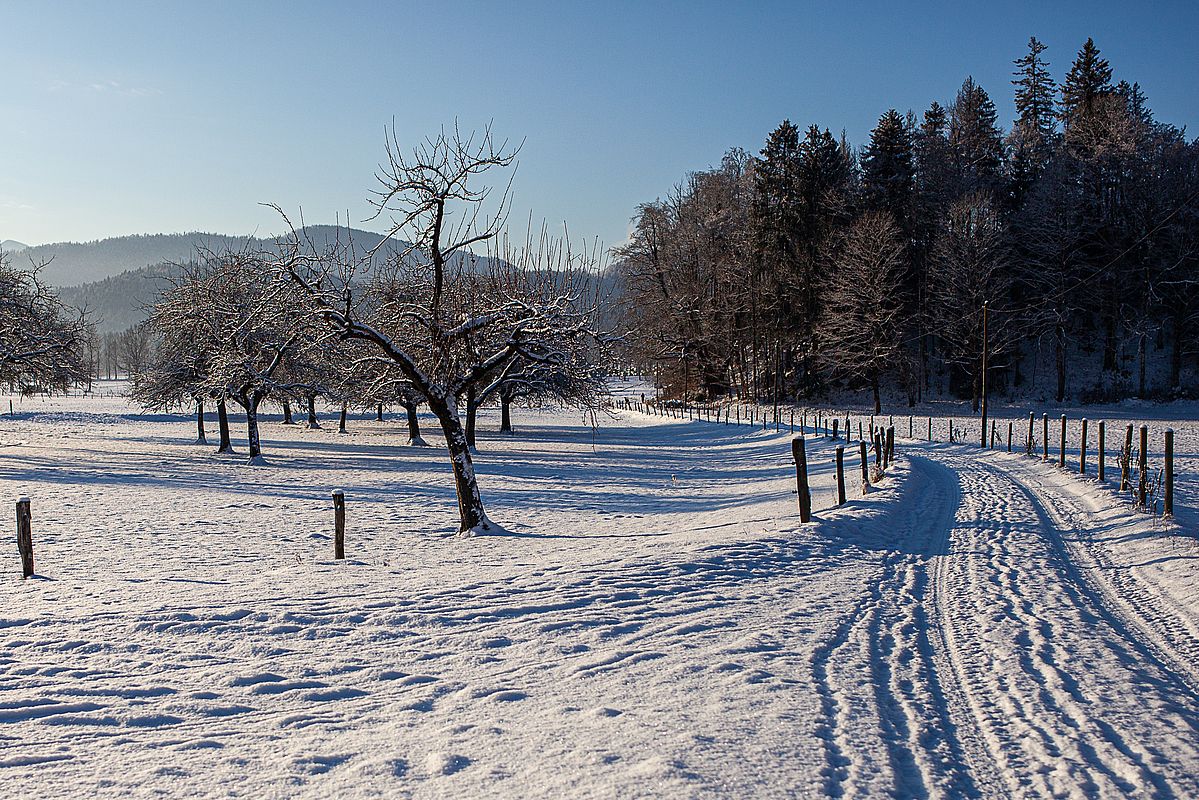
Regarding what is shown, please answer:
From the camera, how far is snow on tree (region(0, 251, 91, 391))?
26.5m

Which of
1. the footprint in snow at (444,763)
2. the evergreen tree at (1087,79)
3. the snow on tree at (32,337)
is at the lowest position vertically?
the footprint in snow at (444,763)

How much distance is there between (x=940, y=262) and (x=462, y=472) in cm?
4409

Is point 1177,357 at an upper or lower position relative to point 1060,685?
upper

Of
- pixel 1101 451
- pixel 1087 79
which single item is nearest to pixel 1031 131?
pixel 1087 79

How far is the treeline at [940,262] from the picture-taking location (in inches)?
1811

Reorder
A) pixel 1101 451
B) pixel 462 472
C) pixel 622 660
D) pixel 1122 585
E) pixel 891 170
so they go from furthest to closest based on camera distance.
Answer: pixel 891 170, pixel 1101 451, pixel 462 472, pixel 1122 585, pixel 622 660

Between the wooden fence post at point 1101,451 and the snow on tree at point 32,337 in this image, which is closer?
the wooden fence post at point 1101,451

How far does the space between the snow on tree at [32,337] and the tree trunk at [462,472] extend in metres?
21.7

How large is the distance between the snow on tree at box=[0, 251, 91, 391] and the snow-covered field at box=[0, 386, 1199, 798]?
1822cm

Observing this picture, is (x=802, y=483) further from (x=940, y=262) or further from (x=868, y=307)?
(x=940, y=262)

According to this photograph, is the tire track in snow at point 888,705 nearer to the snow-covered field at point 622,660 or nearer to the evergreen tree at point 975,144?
the snow-covered field at point 622,660

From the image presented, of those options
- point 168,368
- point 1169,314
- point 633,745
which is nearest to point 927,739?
point 633,745

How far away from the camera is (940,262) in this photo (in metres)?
48.2

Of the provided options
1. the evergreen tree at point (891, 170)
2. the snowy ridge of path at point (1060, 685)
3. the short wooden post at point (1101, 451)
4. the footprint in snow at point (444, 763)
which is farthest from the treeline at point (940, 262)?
the footprint in snow at point (444, 763)
